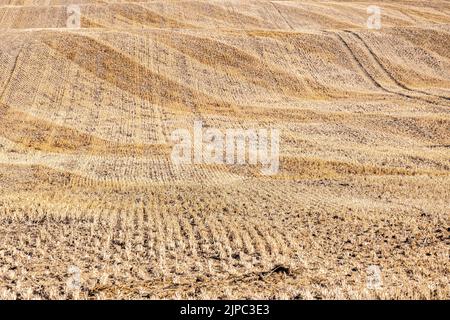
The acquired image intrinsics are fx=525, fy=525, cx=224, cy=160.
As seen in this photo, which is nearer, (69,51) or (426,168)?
(426,168)

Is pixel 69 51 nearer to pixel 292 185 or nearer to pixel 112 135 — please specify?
pixel 112 135

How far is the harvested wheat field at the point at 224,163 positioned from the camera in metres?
12.8

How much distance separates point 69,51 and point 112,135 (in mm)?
16825

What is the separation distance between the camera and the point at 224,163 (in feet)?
93.0

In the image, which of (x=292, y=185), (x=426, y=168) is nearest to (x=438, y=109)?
(x=426, y=168)

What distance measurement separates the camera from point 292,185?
77.8 feet

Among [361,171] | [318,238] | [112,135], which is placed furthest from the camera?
[112,135]

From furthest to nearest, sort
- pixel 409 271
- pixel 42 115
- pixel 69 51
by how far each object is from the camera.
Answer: pixel 69 51 < pixel 42 115 < pixel 409 271

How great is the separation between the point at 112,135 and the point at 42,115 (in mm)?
6588

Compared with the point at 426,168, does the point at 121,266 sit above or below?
above

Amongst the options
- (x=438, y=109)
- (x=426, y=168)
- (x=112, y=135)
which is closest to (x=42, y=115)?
(x=112, y=135)

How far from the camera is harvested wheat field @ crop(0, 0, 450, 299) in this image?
12.8 m
